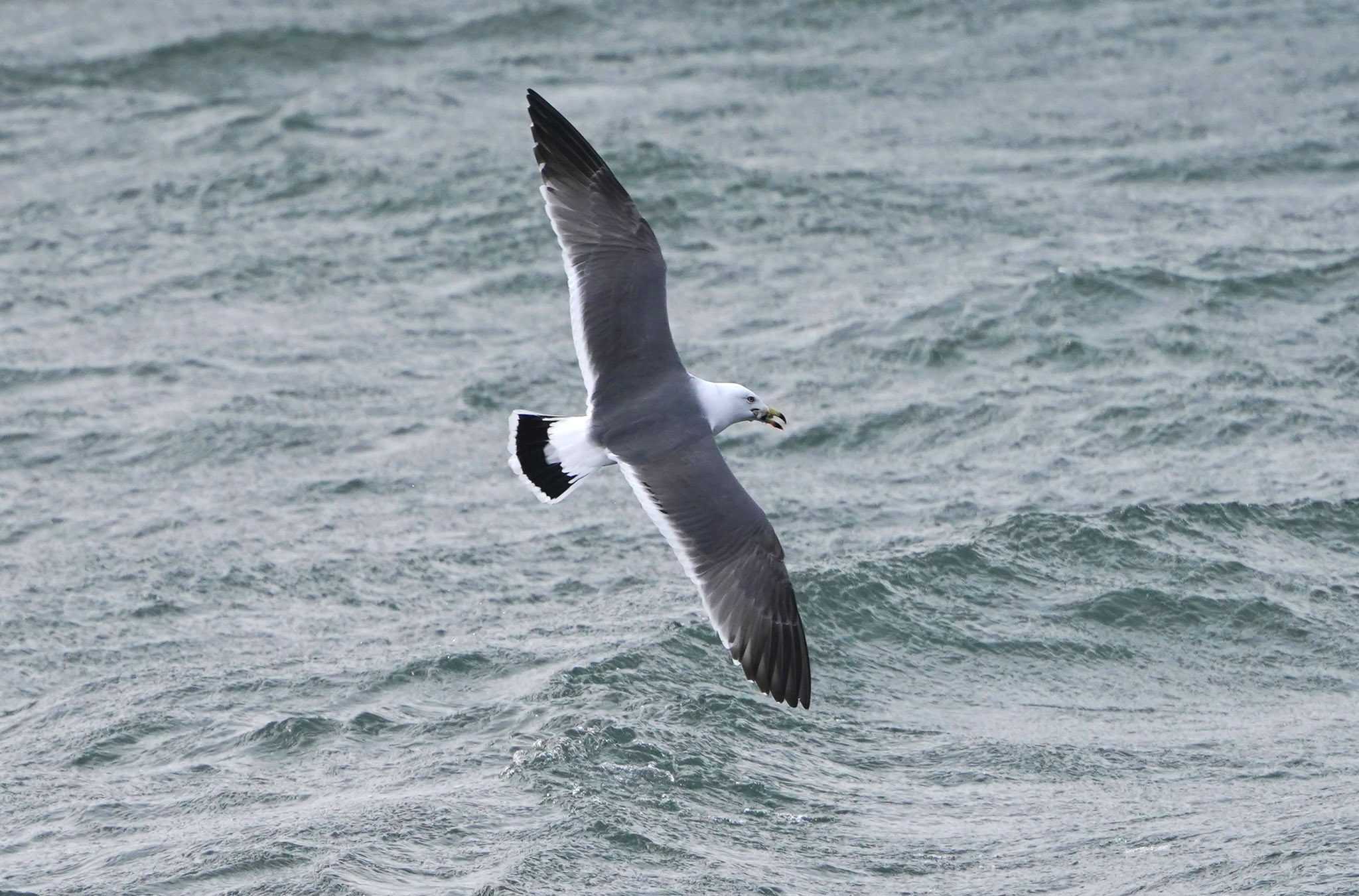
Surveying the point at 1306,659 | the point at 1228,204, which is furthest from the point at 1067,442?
the point at 1228,204

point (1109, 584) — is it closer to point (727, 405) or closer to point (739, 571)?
point (727, 405)

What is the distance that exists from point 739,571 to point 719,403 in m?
0.85

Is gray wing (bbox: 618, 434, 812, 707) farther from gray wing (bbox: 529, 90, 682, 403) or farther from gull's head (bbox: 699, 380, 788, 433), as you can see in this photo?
gray wing (bbox: 529, 90, 682, 403)

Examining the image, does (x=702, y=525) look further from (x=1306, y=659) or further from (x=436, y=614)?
(x=1306, y=659)

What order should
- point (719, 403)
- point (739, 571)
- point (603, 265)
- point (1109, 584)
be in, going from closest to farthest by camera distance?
point (739, 571) → point (719, 403) → point (603, 265) → point (1109, 584)

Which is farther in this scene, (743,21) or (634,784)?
(743,21)

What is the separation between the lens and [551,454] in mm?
7676

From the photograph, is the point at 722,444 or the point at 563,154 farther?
the point at 722,444

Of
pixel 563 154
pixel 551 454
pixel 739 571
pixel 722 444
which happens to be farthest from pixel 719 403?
pixel 722 444

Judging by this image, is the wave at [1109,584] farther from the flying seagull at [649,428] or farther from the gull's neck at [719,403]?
the gull's neck at [719,403]

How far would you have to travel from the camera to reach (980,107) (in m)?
15.3

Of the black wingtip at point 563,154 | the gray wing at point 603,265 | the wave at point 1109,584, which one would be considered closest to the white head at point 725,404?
the gray wing at point 603,265

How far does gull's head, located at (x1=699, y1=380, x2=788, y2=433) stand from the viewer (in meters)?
7.89

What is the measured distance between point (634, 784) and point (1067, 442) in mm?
4150
